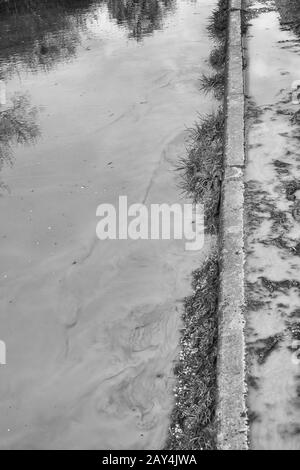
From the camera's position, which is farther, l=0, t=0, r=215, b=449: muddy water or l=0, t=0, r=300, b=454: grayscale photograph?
l=0, t=0, r=215, b=449: muddy water

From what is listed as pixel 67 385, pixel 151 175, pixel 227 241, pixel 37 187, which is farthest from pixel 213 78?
pixel 67 385

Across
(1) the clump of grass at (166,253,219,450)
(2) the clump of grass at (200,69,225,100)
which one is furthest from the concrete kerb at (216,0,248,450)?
(2) the clump of grass at (200,69,225,100)

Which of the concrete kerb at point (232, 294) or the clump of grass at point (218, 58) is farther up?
the clump of grass at point (218, 58)

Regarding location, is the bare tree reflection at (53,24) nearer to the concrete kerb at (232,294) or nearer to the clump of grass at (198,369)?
the concrete kerb at (232,294)

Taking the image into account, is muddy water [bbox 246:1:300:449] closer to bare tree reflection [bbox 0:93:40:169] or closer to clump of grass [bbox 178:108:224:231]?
clump of grass [bbox 178:108:224:231]

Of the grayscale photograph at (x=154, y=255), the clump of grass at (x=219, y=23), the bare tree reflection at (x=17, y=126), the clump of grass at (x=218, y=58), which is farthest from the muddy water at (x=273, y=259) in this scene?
the bare tree reflection at (x=17, y=126)

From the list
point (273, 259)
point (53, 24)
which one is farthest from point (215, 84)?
point (53, 24)
